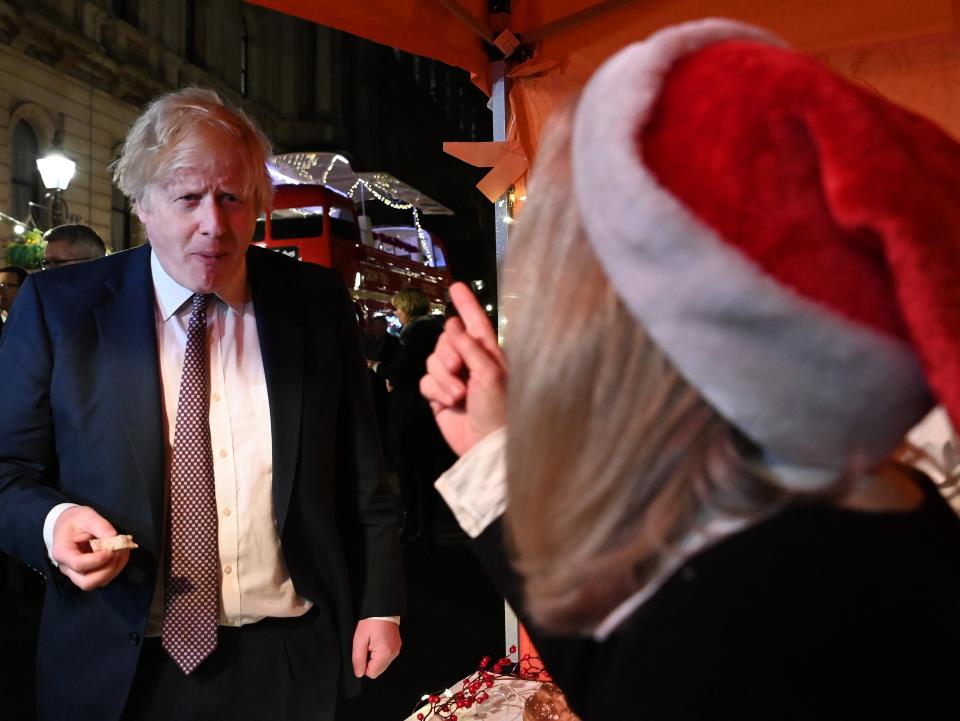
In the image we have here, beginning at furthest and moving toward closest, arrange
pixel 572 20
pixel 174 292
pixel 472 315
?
pixel 572 20, pixel 174 292, pixel 472 315

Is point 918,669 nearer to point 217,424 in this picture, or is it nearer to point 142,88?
point 217,424

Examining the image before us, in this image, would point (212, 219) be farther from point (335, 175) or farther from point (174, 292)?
point (335, 175)

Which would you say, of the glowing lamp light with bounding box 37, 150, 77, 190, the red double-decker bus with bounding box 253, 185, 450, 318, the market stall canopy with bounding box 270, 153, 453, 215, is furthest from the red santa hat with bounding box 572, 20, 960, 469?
the market stall canopy with bounding box 270, 153, 453, 215

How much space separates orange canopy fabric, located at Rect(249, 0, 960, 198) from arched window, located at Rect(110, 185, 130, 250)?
18205mm

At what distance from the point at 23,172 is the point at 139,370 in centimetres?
1705

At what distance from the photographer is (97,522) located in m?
1.57

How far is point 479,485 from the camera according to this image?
0.92m

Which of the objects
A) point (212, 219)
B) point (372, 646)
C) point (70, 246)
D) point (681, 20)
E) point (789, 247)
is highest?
point (681, 20)

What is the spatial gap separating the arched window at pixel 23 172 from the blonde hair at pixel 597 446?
679 inches

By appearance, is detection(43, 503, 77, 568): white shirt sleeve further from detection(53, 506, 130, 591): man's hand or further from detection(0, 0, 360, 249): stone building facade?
detection(0, 0, 360, 249): stone building facade

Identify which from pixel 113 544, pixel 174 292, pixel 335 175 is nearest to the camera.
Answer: pixel 113 544

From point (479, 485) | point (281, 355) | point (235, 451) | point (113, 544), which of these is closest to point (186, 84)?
point (281, 355)

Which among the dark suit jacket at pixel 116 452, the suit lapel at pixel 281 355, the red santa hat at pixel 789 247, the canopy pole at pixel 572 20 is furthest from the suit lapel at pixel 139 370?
the canopy pole at pixel 572 20

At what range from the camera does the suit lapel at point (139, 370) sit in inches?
67.2
